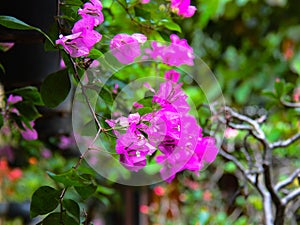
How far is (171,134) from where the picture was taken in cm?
42

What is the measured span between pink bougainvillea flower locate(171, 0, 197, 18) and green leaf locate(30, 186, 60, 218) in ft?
1.05

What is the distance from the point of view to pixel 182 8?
0.63 m

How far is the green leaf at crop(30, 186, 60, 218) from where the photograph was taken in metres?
0.41

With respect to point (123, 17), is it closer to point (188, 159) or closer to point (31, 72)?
point (31, 72)

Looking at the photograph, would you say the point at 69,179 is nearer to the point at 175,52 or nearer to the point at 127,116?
the point at 127,116

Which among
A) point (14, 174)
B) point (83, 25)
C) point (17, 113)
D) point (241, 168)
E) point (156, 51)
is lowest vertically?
point (14, 174)

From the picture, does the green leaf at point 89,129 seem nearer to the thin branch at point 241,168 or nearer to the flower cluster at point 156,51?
the flower cluster at point 156,51

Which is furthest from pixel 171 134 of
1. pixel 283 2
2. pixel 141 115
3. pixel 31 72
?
pixel 283 2

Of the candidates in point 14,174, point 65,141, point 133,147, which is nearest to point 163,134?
point 133,147

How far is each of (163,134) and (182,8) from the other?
26 centimetres

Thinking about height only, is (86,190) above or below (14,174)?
above

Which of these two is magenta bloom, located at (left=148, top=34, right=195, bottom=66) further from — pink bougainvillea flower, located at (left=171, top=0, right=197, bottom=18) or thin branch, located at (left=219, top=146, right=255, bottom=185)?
thin branch, located at (left=219, top=146, right=255, bottom=185)

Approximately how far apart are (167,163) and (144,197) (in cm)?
221

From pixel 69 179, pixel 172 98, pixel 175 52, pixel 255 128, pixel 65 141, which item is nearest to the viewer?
pixel 69 179
